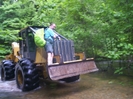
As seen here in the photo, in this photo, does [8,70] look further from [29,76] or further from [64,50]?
[64,50]

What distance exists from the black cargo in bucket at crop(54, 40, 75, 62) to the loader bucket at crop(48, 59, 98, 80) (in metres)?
0.67

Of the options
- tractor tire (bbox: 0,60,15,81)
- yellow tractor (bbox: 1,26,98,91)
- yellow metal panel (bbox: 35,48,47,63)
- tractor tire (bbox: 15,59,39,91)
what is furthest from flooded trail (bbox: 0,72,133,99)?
tractor tire (bbox: 0,60,15,81)

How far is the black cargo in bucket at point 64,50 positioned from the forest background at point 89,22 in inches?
52.0

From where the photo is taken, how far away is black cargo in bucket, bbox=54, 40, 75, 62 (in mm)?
6515

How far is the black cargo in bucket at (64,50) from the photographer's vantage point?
652 cm

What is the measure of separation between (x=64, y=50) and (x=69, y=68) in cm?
100

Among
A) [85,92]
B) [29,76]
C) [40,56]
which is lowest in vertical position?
[85,92]

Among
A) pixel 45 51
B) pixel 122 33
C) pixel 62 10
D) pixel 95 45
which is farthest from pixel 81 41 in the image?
pixel 45 51

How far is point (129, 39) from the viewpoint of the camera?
6383 mm

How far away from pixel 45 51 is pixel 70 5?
375cm

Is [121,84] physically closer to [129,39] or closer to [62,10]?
[129,39]

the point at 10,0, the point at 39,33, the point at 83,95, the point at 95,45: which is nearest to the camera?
the point at 83,95

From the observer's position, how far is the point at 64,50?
668cm

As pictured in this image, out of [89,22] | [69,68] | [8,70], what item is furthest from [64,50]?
[8,70]
